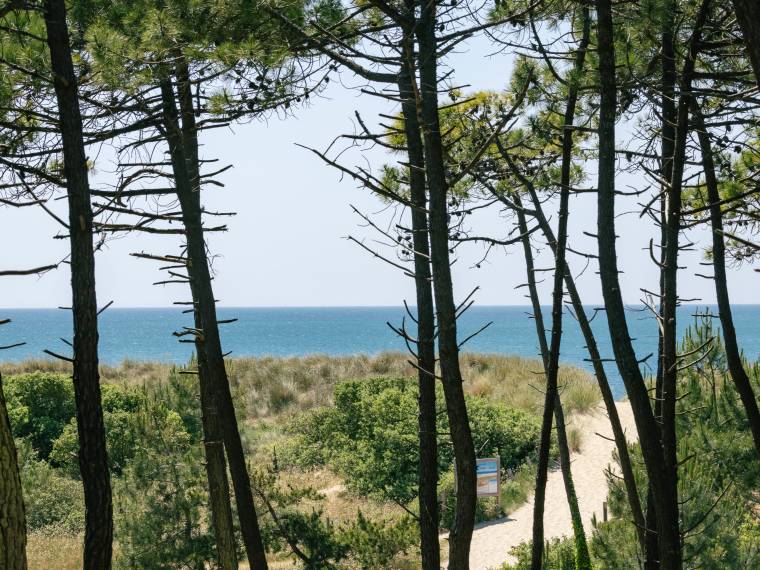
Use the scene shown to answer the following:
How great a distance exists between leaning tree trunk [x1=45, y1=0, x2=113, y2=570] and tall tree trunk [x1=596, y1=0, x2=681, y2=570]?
3443 millimetres

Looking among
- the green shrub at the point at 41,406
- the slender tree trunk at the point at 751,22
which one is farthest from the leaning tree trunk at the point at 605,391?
the green shrub at the point at 41,406

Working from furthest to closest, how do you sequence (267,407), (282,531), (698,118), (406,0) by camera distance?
(267,407) < (282,531) < (698,118) < (406,0)

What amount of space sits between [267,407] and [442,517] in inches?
468

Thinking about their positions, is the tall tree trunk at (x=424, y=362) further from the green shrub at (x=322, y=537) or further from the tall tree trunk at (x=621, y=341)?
the green shrub at (x=322, y=537)

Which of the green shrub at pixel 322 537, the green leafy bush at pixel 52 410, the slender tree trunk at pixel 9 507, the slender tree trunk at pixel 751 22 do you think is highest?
the slender tree trunk at pixel 751 22

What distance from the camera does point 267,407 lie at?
2606 centimetres

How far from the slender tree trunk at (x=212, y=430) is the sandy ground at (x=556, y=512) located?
4576 millimetres

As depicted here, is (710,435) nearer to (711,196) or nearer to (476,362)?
(711,196)

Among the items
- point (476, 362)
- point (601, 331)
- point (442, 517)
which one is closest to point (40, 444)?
point (442, 517)

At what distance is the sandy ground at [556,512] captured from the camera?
1283 centimetres

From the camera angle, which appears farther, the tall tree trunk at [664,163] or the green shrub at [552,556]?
the green shrub at [552,556]

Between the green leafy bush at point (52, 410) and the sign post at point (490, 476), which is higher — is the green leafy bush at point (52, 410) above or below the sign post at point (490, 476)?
above

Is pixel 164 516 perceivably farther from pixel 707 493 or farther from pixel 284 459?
pixel 284 459

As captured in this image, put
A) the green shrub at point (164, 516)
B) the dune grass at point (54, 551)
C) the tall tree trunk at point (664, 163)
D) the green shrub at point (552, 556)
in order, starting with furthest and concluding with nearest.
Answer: the dune grass at point (54, 551) → the green shrub at point (552, 556) → the green shrub at point (164, 516) → the tall tree trunk at point (664, 163)
